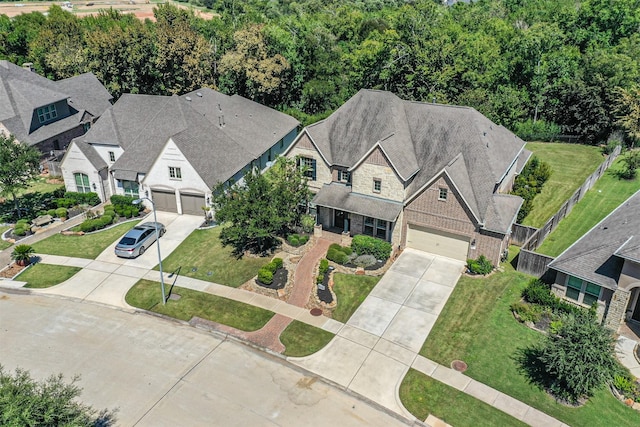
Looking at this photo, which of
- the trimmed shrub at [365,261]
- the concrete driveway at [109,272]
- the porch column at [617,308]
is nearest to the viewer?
the porch column at [617,308]

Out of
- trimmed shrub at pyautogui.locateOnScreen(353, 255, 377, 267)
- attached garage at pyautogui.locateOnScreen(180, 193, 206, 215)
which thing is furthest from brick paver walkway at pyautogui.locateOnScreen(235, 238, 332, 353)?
attached garage at pyautogui.locateOnScreen(180, 193, 206, 215)

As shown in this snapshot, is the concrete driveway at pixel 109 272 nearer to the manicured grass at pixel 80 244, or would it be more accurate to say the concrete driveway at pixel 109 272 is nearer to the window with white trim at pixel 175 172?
the manicured grass at pixel 80 244

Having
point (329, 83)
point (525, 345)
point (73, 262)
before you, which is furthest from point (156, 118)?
point (525, 345)

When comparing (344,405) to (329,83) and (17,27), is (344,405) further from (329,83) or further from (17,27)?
(17,27)

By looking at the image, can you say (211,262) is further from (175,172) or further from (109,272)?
(175,172)

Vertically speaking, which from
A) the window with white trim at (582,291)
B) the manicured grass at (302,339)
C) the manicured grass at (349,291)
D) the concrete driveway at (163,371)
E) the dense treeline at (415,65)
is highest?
the dense treeline at (415,65)

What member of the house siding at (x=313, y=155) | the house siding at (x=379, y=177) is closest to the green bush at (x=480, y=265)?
the house siding at (x=379, y=177)

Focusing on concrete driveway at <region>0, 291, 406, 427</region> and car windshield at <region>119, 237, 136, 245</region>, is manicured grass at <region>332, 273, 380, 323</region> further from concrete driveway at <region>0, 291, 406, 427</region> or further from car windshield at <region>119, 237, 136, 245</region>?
car windshield at <region>119, 237, 136, 245</region>
